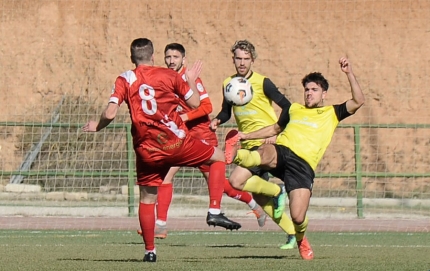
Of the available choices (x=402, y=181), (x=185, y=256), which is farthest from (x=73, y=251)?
(x=402, y=181)

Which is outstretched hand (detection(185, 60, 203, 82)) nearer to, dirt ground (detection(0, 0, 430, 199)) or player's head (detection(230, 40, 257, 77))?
player's head (detection(230, 40, 257, 77))

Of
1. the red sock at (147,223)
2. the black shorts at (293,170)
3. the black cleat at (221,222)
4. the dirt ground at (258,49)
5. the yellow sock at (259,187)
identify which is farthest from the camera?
the dirt ground at (258,49)

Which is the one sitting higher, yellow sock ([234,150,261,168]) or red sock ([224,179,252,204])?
yellow sock ([234,150,261,168])

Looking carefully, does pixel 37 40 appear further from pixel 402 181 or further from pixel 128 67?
pixel 402 181

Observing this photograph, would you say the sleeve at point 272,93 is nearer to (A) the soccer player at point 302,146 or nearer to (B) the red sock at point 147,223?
(A) the soccer player at point 302,146

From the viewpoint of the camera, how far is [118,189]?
62.3 ft

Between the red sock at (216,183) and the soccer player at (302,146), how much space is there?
0.56m

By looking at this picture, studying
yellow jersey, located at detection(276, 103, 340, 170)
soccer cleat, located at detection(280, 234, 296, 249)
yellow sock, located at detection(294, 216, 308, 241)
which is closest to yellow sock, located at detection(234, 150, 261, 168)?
yellow jersey, located at detection(276, 103, 340, 170)

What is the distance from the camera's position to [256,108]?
38.2ft

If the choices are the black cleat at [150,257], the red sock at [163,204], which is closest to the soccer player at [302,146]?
the black cleat at [150,257]

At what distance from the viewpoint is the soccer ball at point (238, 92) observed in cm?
1038

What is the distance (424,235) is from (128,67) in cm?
1117

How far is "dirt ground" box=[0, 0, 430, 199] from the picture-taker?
21938 millimetres

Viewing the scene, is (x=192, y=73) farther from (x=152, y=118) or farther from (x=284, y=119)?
(x=284, y=119)
